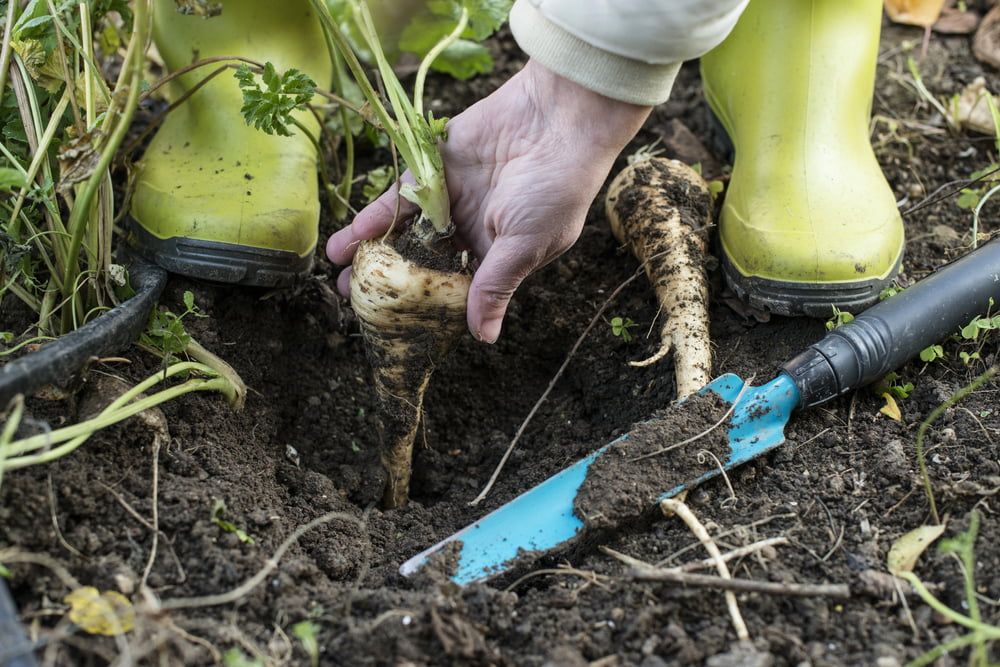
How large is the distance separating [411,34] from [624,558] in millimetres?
1274

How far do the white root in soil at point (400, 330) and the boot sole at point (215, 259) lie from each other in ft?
0.73

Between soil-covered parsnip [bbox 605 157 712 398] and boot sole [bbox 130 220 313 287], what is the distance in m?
0.66

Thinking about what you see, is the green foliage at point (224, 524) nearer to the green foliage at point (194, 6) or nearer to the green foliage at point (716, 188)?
the green foliage at point (194, 6)

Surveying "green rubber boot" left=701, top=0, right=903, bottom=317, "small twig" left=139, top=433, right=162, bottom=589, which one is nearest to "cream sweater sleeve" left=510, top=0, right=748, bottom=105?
"green rubber boot" left=701, top=0, right=903, bottom=317

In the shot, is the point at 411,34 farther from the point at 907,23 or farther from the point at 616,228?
the point at 907,23

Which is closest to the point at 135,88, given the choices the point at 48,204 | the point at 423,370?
the point at 48,204

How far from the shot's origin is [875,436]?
4.57ft

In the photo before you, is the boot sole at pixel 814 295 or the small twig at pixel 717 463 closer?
the small twig at pixel 717 463

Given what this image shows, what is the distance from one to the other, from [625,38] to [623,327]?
23.7 inches

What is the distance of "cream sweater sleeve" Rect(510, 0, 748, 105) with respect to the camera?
3.93 ft

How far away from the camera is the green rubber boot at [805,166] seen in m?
1.59

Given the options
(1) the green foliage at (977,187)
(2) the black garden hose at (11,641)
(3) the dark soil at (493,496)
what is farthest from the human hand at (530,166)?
(1) the green foliage at (977,187)

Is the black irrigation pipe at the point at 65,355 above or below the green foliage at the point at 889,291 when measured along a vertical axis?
above

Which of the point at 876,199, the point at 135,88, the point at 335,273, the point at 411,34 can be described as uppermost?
the point at 135,88
